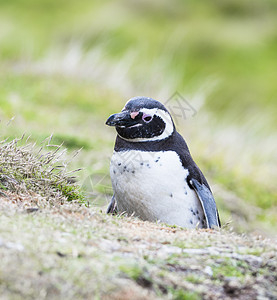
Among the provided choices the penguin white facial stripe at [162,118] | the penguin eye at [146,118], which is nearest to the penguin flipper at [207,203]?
the penguin white facial stripe at [162,118]

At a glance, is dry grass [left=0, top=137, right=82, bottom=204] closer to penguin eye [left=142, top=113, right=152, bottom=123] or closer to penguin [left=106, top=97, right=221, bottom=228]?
penguin [left=106, top=97, right=221, bottom=228]

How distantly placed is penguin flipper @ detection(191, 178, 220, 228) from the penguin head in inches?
18.3

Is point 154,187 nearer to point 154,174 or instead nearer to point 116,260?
point 154,174

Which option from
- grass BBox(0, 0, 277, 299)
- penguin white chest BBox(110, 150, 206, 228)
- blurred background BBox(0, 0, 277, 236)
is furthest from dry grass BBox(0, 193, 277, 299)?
blurred background BBox(0, 0, 277, 236)

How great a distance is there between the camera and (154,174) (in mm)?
4059

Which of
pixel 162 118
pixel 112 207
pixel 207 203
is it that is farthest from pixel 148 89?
pixel 207 203

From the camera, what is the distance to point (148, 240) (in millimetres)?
2969

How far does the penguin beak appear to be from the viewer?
412 centimetres

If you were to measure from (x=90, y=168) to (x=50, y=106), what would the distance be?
9.47 ft

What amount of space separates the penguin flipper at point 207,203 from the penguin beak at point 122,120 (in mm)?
651

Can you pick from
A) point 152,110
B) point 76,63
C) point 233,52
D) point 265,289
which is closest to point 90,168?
point 152,110

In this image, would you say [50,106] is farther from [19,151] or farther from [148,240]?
[148,240]

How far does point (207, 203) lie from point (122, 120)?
0.90 meters

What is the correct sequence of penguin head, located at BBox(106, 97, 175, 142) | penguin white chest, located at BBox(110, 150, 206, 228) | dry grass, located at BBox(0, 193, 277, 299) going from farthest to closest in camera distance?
penguin head, located at BBox(106, 97, 175, 142) → penguin white chest, located at BBox(110, 150, 206, 228) → dry grass, located at BBox(0, 193, 277, 299)
